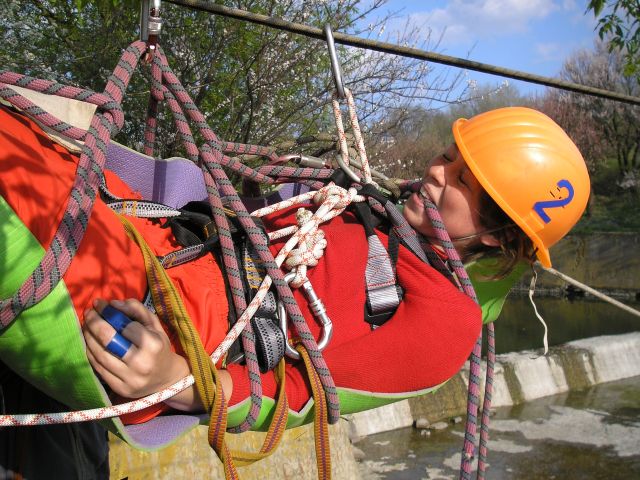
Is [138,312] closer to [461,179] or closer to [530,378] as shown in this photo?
[461,179]

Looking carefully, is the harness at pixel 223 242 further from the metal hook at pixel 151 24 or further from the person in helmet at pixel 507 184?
the person in helmet at pixel 507 184

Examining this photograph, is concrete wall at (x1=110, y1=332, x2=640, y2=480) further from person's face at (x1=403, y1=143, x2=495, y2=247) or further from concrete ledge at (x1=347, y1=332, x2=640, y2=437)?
person's face at (x1=403, y1=143, x2=495, y2=247)

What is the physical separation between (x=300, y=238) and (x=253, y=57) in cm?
321

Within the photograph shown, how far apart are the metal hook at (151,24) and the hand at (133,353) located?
0.79 m

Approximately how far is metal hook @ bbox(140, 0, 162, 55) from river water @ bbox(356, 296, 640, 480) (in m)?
4.89

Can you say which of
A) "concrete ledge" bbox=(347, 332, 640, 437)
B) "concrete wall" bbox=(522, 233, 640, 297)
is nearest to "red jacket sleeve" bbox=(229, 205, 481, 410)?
"concrete ledge" bbox=(347, 332, 640, 437)

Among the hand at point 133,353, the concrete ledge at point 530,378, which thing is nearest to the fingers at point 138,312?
the hand at point 133,353

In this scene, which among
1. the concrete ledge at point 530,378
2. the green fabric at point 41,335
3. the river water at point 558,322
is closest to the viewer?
the green fabric at point 41,335

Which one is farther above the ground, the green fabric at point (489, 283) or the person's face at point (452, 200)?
the person's face at point (452, 200)

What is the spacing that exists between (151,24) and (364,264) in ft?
2.93

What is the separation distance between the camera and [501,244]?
2338 mm

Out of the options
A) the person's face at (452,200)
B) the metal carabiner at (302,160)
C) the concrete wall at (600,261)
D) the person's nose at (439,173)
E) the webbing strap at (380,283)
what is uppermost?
the concrete wall at (600,261)

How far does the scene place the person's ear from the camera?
2.31 meters

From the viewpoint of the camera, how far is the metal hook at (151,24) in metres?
1.88
